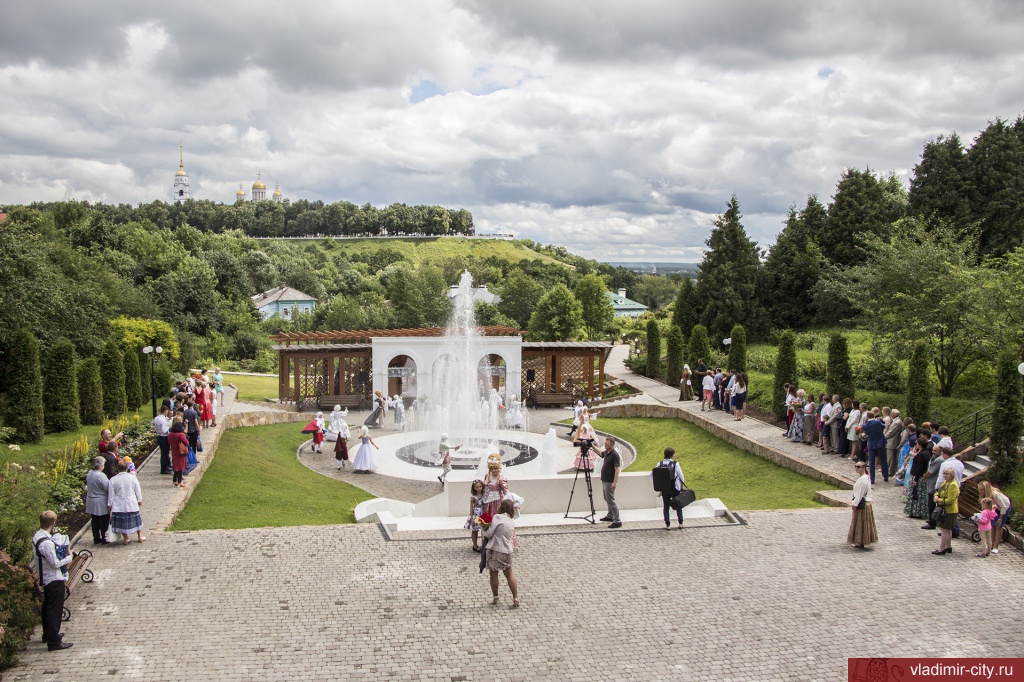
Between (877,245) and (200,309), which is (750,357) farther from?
(200,309)

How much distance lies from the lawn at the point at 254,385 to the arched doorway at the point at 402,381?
4.91 m

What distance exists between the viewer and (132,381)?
22562 millimetres

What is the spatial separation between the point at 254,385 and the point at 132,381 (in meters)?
8.91

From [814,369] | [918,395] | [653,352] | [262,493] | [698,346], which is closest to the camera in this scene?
[262,493]

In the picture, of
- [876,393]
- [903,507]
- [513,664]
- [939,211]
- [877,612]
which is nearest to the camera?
[513,664]

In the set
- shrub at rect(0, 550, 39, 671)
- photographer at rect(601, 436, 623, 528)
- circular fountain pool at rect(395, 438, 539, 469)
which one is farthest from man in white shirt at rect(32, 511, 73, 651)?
circular fountain pool at rect(395, 438, 539, 469)

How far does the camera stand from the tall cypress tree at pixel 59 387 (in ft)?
57.0

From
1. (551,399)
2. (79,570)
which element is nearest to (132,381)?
(551,399)

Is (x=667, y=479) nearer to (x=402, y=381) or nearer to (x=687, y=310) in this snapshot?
(x=402, y=381)

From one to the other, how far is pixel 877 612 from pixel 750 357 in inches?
924

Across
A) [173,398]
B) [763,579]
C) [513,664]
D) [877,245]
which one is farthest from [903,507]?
[173,398]

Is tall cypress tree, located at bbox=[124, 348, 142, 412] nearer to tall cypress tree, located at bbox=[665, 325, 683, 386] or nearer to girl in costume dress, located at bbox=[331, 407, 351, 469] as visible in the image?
girl in costume dress, located at bbox=[331, 407, 351, 469]

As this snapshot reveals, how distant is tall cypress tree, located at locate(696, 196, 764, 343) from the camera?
37938mm

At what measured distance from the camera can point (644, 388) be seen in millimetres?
29188
